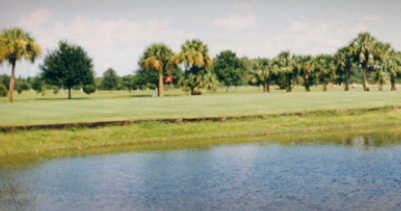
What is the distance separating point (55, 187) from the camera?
66.9 feet

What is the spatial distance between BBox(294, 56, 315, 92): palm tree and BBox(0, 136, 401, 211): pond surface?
308 feet

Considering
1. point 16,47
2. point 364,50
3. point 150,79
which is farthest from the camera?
point 150,79

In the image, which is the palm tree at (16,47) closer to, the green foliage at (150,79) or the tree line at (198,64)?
the tree line at (198,64)

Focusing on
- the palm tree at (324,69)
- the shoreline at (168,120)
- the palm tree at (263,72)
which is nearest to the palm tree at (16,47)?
the shoreline at (168,120)

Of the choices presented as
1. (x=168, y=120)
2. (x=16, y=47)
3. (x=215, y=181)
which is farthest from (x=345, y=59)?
(x=215, y=181)

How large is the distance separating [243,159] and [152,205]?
10664mm

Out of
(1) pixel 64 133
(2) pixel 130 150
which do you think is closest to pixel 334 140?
(2) pixel 130 150

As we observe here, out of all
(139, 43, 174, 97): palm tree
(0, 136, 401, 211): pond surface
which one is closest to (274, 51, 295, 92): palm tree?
(139, 43, 174, 97): palm tree

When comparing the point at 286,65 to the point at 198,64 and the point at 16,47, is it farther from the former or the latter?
the point at 16,47

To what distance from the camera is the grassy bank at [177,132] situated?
3250cm

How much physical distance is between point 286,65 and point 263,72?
6.45 m

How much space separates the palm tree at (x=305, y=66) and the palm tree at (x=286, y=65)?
1.59 metres

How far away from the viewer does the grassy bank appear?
32500 mm

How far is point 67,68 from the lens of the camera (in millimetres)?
95938
